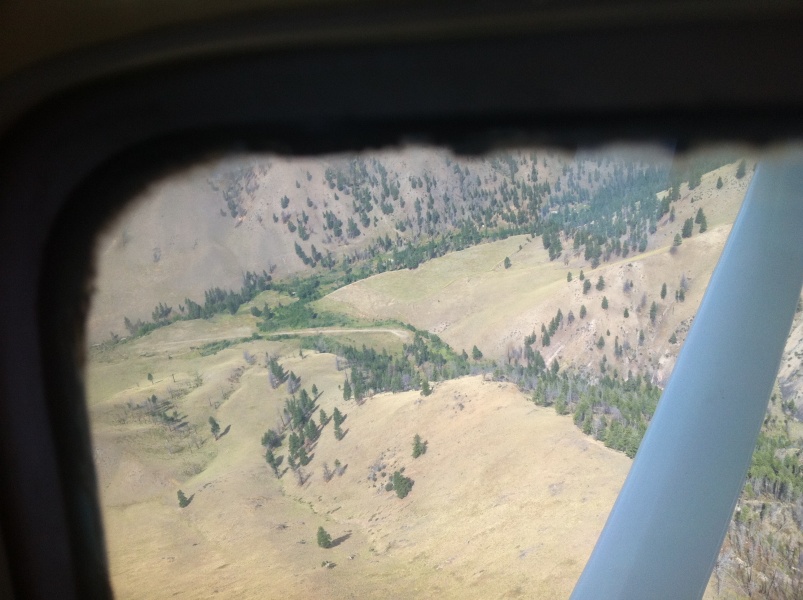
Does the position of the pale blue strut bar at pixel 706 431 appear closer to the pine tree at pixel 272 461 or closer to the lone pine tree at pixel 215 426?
the pine tree at pixel 272 461

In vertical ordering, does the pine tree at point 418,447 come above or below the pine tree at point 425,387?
below

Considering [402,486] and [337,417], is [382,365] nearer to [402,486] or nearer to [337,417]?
[337,417]

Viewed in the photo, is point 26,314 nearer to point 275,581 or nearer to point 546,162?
point 275,581

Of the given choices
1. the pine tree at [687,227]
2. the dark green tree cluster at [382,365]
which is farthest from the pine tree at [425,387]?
the pine tree at [687,227]

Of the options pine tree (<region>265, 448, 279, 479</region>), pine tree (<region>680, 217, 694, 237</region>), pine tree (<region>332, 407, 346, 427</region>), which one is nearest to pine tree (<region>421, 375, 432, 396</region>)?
pine tree (<region>332, 407, 346, 427</region>)

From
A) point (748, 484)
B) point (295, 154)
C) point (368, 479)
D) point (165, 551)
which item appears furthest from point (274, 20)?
point (748, 484)

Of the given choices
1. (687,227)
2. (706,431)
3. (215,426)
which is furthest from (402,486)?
(687,227)

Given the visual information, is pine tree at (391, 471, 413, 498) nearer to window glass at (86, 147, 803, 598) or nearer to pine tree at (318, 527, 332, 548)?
window glass at (86, 147, 803, 598)

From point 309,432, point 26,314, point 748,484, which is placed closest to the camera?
point 26,314
